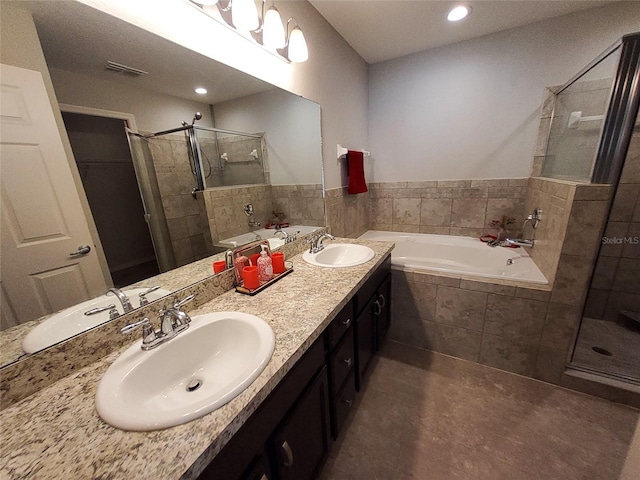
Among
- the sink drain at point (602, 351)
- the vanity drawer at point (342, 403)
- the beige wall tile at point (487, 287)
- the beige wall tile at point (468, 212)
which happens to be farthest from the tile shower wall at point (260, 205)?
the sink drain at point (602, 351)

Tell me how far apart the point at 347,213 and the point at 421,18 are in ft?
5.12

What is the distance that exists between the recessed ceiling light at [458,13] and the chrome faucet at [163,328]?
2.48 meters

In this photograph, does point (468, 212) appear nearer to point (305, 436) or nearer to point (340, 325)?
point (340, 325)

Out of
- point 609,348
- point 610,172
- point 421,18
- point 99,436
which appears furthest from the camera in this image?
point 421,18

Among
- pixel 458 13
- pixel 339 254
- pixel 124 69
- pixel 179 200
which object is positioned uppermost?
pixel 458 13

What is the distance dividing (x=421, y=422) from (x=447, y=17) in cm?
270

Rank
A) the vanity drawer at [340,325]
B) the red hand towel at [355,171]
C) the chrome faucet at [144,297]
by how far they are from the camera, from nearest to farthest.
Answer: the chrome faucet at [144,297] → the vanity drawer at [340,325] → the red hand towel at [355,171]

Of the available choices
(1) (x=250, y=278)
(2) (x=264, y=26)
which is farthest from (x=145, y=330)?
(2) (x=264, y=26)

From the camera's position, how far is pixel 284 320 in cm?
86

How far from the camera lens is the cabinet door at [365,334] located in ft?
4.28

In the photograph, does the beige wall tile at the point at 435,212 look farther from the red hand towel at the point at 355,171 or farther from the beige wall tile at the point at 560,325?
the beige wall tile at the point at 560,325

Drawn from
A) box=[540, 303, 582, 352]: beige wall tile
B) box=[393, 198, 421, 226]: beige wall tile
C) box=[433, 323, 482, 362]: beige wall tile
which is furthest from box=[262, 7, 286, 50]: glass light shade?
box=[540, 303, 582, 352]: beige wall tile

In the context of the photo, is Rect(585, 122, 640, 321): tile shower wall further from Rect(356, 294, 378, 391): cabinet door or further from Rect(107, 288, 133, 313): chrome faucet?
Rect(107, 288, 133, 313): chrome faucet

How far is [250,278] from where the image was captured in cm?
108
